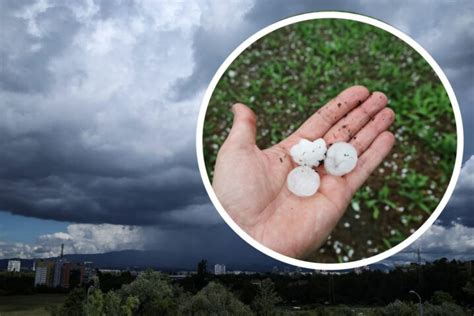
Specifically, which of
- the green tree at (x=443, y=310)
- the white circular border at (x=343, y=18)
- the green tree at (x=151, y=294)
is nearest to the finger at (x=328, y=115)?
the white circular border at (x=343, y=18)

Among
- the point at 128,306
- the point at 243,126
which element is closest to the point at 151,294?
the point at 128,306

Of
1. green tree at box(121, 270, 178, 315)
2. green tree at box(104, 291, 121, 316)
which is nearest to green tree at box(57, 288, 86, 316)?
green tree at box(121, 270, 178, 315)

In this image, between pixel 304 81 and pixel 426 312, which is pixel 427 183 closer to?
pixel 304 81

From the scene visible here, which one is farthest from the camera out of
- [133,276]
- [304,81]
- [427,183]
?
[133,276]

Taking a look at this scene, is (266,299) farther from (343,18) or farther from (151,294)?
(343,18)

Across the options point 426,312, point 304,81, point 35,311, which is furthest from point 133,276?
point 304,81

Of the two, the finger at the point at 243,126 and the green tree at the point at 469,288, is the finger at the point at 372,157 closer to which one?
the finger at the point at 243,126
